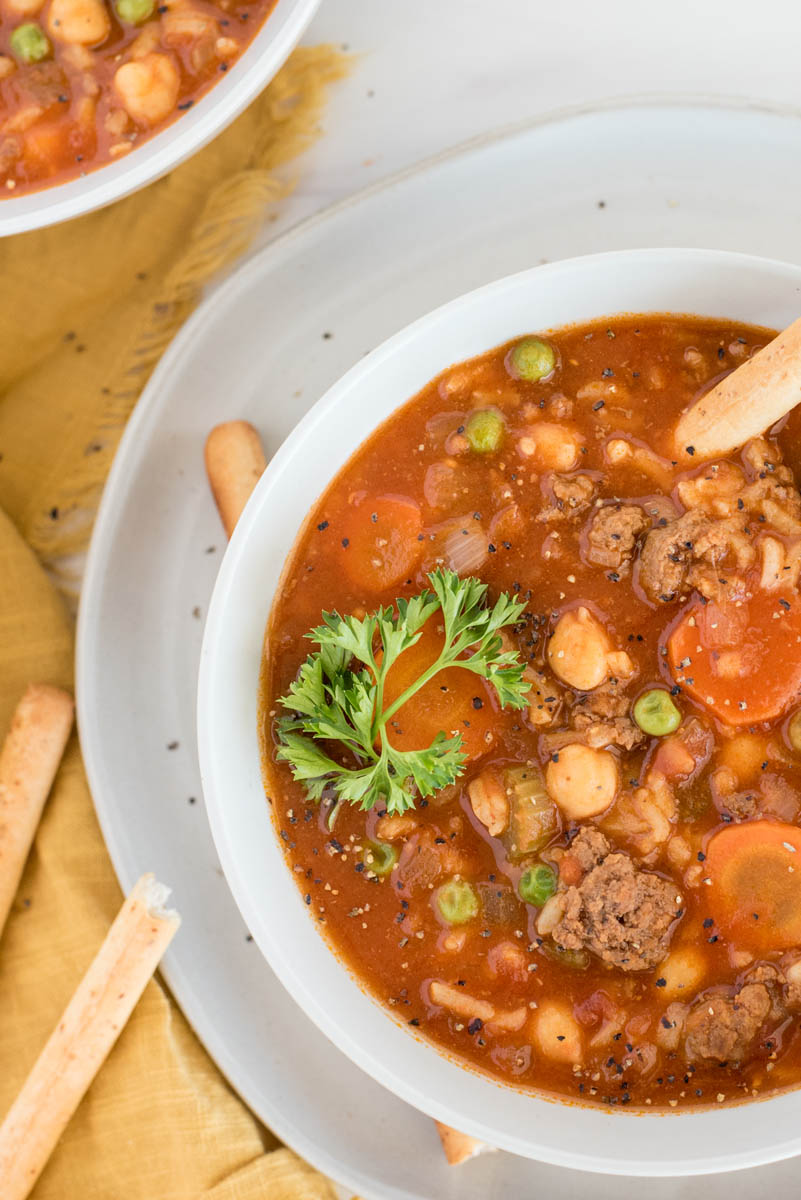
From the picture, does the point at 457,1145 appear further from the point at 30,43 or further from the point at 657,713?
the point at 30,43

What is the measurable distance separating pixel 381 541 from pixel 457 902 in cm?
112

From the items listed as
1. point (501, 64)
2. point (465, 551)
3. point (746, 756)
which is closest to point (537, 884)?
point (746, 756)

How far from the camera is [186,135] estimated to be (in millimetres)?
3760

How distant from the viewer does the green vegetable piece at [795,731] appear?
344 centimetres

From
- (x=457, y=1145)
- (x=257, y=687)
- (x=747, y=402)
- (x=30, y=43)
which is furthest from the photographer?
(x=30, y=43)

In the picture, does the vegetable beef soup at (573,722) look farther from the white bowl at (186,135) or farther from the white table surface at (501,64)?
the white bowl at (186,135)

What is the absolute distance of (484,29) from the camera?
3.97 meters

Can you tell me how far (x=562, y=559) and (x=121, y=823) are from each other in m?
1.78

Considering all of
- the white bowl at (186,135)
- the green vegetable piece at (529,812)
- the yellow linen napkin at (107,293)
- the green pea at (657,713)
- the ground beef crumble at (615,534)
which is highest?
the white bowl at (186,135)

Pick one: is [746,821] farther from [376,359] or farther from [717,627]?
[376,359]

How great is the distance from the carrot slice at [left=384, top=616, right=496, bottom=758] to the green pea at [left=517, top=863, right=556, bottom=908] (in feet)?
1.34

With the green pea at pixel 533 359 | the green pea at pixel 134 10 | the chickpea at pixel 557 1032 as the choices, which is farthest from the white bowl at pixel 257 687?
the green pea at pixel 134 10

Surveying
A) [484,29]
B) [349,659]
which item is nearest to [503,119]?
[484,29]

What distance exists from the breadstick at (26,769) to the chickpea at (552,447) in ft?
6.03
